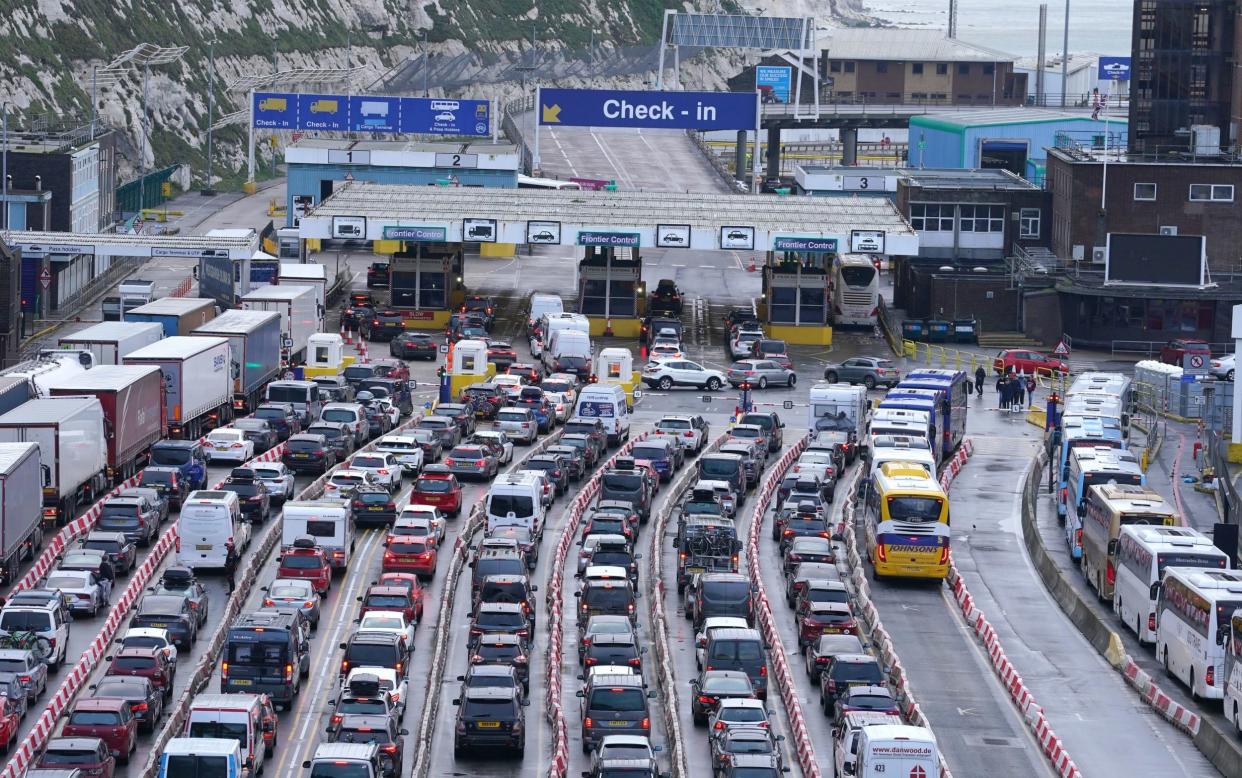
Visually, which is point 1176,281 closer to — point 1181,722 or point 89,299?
point 89,299

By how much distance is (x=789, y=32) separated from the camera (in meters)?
178

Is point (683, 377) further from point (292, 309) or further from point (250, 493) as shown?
point (250, 493)

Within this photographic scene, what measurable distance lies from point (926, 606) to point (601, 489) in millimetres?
11387

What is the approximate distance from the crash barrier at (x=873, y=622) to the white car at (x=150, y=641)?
44.0 ft

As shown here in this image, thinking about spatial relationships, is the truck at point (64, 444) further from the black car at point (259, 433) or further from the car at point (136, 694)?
the car at point (136, 694)

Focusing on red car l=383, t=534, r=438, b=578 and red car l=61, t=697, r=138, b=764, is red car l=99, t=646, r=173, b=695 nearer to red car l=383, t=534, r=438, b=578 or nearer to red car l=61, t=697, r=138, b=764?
red car l=61, t=697, r=138, b=764

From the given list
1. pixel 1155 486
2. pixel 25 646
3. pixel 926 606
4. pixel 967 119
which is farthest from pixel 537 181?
pixel 25 646

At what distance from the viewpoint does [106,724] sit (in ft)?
131

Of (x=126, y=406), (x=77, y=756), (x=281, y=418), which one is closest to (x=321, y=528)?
(x=126, y=406)

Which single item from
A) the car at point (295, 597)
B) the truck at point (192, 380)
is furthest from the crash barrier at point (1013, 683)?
the truck at point (192, 380)

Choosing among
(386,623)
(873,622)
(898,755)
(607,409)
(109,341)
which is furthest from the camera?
(109,341)

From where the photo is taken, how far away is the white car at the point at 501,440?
69.2 m

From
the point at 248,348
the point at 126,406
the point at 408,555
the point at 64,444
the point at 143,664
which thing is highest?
the point at 248,348

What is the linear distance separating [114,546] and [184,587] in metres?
4.52
